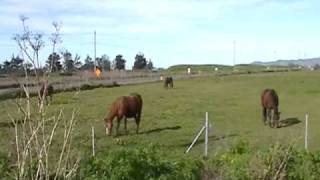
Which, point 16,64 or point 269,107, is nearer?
point 16,64

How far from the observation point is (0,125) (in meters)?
27.7

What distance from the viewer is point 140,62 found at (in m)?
137

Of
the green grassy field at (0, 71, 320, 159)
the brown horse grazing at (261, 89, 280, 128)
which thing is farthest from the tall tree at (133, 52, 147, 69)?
the brown horse grazing at (261, 89, 280, 128)

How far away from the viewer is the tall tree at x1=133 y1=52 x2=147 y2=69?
134 m

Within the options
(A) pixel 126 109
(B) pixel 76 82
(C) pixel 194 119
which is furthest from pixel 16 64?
(B) pixel 76 82

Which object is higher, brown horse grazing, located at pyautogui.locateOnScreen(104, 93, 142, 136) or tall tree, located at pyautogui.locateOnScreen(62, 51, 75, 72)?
tall tree, located at pyautogui.locateOnScreen(62, 51, 75, 72)

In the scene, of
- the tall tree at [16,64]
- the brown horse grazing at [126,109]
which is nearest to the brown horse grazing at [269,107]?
the brown horse grazing at [126,109]

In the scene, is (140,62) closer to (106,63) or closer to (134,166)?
(106,63)

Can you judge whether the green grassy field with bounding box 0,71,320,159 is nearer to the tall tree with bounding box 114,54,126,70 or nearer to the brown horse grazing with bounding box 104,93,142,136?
the brown horse grazing with bounding box 104,93,142,136

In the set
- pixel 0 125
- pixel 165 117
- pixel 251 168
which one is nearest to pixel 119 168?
pixel 251 168

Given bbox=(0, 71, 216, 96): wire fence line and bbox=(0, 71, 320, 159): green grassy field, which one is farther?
bbox=(0, 71, 320, 159): green grassy field

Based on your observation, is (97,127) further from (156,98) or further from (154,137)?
(156,98)

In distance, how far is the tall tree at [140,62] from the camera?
134375 millimetres

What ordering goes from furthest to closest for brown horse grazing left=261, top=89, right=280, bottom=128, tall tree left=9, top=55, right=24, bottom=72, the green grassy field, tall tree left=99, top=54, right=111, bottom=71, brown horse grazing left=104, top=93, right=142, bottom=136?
tall tree left=99, top=54, right=111, bottom=71 < brown horse grazing left=261, top=89, right=280, bottom=128 < brown horse grazing left=104, top=93, right=142, bottom=136 < the green grassy field < tall tree left=9, top=55, right=24, bottom=72
